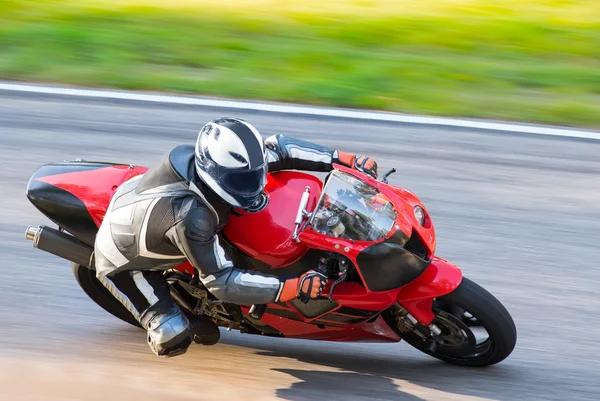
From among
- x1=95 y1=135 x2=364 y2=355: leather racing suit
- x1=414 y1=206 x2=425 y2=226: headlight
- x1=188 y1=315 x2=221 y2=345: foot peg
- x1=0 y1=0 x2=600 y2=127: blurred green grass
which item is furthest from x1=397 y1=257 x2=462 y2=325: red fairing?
x1=0 y1=0 x2=600 y2=127: blurred green grass

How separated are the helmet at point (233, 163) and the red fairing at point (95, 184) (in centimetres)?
81

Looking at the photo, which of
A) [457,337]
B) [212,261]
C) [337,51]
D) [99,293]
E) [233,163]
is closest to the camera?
[233,163]

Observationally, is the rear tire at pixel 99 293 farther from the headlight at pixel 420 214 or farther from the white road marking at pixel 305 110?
the white road marking at pixel 305 110

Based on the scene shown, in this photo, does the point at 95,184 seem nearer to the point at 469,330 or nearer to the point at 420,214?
the point at 420,214

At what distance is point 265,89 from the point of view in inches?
364

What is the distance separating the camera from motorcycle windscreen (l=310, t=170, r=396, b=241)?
14.3 feet

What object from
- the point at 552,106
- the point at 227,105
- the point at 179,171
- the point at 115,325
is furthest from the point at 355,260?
the point at 552,106

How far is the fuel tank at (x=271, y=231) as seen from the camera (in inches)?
175

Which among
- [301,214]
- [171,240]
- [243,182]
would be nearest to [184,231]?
[171,240]

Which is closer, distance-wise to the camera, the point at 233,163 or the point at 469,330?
the point at 233,163

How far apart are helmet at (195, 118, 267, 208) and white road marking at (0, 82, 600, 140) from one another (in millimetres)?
4486

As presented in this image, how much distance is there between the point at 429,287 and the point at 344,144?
367 cm

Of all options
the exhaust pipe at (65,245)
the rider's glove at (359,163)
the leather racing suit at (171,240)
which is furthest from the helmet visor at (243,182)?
the exhaust pipe at (65,245)

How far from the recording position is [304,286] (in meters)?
4.17
